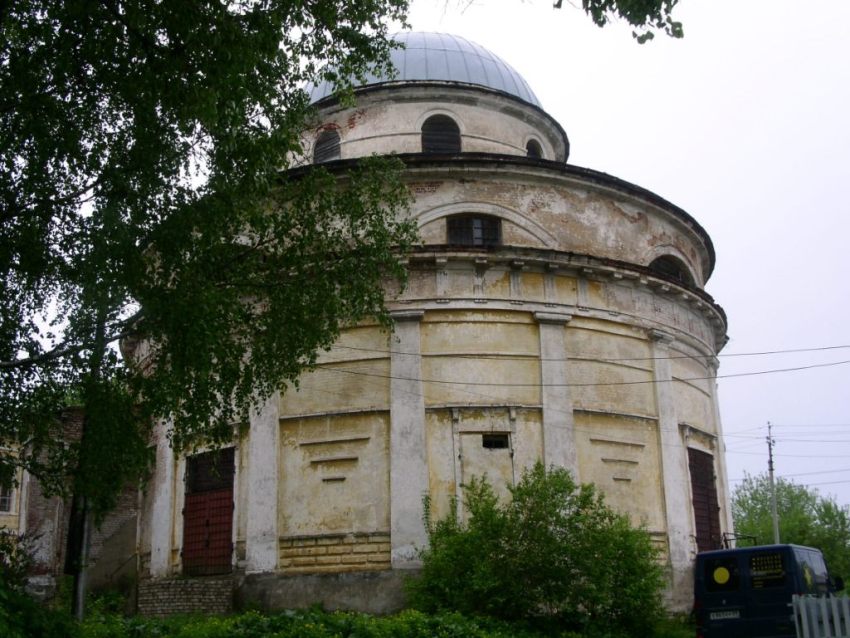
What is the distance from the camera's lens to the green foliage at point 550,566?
537 inches

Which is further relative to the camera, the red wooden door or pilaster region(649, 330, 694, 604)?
pilaster region(649, 330, 694, 604)

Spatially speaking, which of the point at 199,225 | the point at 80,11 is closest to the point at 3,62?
the point at 80,11

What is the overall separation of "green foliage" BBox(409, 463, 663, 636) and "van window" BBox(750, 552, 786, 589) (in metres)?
1.43

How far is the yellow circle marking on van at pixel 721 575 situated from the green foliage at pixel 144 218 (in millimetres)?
7448

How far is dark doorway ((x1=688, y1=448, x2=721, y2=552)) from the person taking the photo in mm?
19562

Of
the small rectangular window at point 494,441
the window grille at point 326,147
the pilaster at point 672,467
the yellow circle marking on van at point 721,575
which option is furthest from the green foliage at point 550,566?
the window grille at point 326,147

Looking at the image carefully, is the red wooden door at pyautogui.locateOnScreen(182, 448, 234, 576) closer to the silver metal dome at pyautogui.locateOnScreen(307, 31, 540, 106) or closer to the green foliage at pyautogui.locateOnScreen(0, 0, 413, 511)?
the green foliage at pyautogui.locateOnScreen(0, 0, 413, 511)

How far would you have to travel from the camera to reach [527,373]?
17.8 meters

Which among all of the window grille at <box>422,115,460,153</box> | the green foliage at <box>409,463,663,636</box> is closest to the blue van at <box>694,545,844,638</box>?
the green foliage at <box>409,463,663,636</box>

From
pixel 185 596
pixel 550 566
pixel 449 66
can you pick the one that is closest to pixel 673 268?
pixel 449 66

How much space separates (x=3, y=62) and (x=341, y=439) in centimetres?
909

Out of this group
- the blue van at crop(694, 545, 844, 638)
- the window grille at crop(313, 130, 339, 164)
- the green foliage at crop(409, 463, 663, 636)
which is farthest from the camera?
the window grille at crop(313, 130, 339, 164)

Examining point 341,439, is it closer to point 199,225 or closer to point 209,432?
point 209,432

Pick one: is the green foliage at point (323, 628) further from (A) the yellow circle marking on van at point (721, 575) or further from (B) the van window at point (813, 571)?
(B) the van window at point (813, 571)
